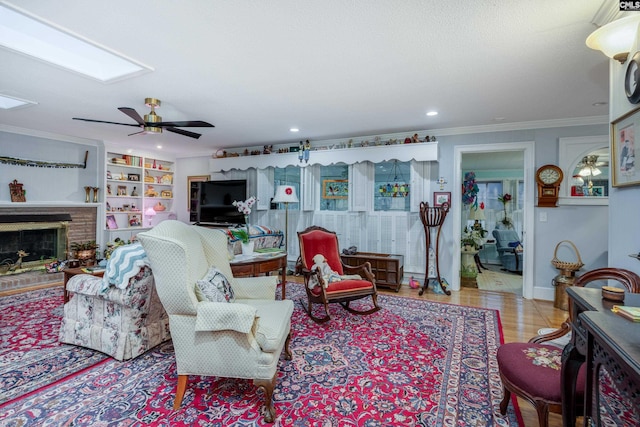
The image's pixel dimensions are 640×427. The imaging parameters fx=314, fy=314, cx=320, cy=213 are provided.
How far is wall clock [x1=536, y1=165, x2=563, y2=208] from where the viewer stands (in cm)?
416

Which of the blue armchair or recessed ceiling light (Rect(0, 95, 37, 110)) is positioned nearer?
recessed ceiling light (Rect(0, 95, 37, 110))

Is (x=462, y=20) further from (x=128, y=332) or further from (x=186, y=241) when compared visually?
(x=128, y=332)

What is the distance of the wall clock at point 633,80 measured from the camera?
5.20 feet

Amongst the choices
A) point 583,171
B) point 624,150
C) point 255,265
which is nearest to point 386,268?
point 255,265

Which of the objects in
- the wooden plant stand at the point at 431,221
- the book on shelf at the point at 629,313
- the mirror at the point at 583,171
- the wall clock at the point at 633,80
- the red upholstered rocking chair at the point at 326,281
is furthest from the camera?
the wooden plant stand at the point at 431,221

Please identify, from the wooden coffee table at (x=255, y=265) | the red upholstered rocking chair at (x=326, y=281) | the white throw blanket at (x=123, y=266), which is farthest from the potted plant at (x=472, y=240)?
the white throw blanket at (x=123, y=266)

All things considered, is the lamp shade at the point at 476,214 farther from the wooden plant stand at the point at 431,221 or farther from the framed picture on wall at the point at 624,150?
the framed picture on wall at the point at 624,150

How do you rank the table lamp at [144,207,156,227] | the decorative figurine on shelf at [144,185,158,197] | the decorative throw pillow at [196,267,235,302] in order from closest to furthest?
the decorative throw pillow at [196,267,235,302] < the table lamp at [144,207,156,227] < the decorative figurine on shelf at [144,185,158,197]

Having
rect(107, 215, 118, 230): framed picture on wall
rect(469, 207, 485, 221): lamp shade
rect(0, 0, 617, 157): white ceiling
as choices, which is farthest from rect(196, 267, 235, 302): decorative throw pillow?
rect(469, 207, 485, 221): lamp shade

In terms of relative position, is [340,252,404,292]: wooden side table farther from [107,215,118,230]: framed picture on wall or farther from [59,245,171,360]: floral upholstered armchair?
[107,215,118,230]: framed picture on wall

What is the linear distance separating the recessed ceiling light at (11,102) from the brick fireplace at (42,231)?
1.91 meters

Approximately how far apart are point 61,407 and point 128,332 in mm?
621

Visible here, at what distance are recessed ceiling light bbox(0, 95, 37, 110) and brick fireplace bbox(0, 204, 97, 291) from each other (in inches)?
75.3

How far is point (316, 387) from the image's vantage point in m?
2.12
